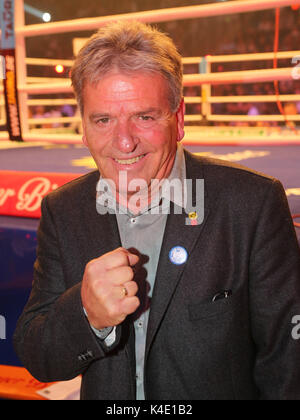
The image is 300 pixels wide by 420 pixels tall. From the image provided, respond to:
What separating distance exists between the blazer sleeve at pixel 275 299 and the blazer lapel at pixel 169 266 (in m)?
0.14

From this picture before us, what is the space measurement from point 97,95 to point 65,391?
128 centimetres

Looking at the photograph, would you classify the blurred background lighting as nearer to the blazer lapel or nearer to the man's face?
the man's face

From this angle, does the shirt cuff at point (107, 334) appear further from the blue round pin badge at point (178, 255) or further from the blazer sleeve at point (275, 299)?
the blazer sleeve at point (275, 299)

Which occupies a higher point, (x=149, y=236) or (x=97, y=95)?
(x=97, y=95)

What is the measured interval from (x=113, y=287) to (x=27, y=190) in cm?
162

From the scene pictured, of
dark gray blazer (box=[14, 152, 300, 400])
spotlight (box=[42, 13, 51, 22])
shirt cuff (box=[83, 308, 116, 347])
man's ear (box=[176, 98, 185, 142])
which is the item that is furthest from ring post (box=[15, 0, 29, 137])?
spotlight (box=[42, 13, 51, 22])

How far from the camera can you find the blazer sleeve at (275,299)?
99cm

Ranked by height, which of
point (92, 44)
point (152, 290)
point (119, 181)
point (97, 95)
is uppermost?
point (92, 44)

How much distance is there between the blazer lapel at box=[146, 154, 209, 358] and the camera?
0.97 meters

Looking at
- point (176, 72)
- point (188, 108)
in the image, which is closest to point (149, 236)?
point (176, 72)

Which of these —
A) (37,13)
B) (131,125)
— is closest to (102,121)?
(131,125)

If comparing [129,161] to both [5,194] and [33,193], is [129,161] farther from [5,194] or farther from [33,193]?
[5,194]
